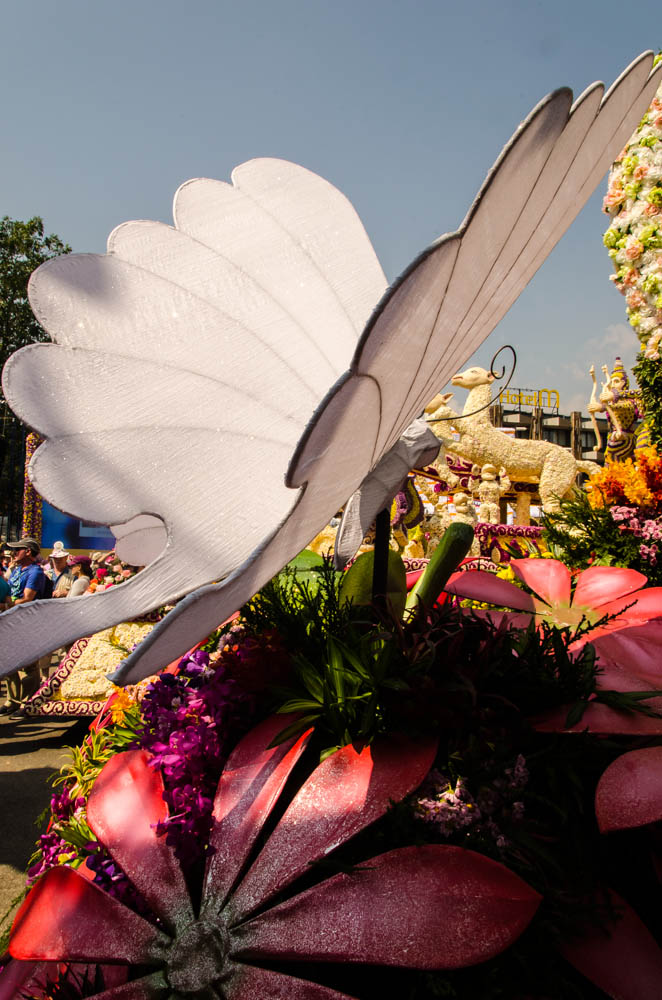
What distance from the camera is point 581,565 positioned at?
67.8 inches

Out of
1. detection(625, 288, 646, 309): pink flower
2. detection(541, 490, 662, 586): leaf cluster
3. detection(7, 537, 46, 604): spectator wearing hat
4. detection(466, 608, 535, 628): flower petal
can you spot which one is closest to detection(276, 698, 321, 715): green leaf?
detection(466, 608, 535, 628): flower petal

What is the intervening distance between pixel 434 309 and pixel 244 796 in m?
0.63

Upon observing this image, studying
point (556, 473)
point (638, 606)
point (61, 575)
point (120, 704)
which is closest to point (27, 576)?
point (61, 575)

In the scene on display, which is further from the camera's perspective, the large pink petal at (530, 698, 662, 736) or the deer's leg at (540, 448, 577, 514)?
the deer's leg at (540, 448, 577, 514)

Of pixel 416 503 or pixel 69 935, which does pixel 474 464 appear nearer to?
pixel 416 503

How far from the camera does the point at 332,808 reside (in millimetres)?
756

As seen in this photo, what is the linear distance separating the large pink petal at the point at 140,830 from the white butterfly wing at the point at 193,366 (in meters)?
0.31

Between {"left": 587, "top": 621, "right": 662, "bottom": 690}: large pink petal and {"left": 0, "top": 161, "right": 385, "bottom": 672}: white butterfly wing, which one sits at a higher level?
{"left": 0, "top": 161, "right": 385, "bottom": 672}: white butterfly wing

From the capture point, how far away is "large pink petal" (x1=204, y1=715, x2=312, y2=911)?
77cm

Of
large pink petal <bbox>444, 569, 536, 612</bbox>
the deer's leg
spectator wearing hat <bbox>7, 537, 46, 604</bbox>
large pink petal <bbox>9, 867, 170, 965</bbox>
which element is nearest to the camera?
large pink petal <bbox>9, 867, 170, 965</bbox>

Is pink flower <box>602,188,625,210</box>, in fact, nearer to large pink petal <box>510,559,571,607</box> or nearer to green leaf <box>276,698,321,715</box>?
large pink petal <box>510,559,571,607</box>

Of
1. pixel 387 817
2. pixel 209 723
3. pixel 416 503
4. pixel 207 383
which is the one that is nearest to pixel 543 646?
pixel 387 817

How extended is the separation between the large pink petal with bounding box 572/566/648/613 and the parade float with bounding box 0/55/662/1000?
0.02 metres

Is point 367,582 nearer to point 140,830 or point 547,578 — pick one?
point 547,578
